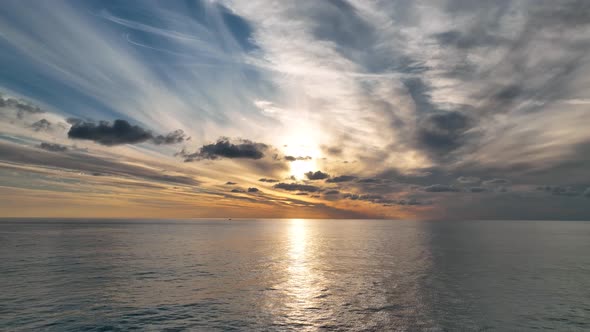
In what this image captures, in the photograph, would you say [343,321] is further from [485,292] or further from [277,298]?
[485,292]

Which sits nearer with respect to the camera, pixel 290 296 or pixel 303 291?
pixel 290 296

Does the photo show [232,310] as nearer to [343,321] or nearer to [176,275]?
[343,321]

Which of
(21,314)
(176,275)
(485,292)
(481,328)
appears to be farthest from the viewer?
(176,275)

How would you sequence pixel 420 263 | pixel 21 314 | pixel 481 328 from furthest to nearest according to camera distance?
pixel 420 263
pixel 21 314
pixel 481 328

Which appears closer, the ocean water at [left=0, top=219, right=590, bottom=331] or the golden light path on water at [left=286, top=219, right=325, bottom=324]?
the ocean water at [left=0, top=219, right=590, bottom=331]

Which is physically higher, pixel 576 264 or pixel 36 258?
pixel 576 264

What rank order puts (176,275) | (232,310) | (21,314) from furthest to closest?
(176,275), (232,310), (21,314)

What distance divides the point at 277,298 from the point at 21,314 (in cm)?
2427

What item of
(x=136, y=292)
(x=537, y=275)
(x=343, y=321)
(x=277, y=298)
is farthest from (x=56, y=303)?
(x=537, y=275)

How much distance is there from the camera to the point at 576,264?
65125 mm

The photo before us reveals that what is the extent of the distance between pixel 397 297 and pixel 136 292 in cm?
3060

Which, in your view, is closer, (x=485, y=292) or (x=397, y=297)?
(x=397, y=297)

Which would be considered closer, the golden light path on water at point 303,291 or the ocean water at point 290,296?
the ocean water at point 290,296

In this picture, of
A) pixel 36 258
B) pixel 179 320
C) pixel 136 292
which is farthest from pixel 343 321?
pixel 36 258
